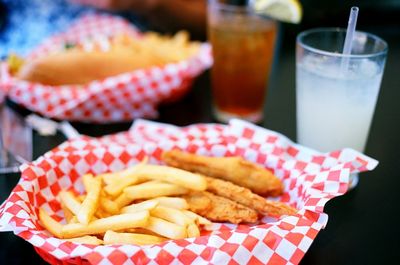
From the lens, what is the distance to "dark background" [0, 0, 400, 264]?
3.23 feet

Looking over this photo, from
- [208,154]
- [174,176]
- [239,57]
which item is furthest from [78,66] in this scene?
[174,176]

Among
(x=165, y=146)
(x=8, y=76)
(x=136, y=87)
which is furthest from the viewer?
(x=8, y=76)

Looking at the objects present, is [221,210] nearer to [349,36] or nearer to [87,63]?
[349,36]

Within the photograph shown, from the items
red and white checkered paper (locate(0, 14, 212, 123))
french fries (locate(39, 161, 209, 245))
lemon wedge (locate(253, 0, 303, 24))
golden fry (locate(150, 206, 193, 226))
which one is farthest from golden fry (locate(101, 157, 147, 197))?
lemon wedge (locate(253, 0, 303, 24))

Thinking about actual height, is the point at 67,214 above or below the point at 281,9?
below

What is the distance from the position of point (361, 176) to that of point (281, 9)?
53 centimetres

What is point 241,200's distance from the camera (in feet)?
3.26

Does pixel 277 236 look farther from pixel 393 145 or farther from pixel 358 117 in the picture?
pixel 393 145

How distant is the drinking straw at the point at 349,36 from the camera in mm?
1007

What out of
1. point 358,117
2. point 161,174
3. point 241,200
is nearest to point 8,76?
point 161,174

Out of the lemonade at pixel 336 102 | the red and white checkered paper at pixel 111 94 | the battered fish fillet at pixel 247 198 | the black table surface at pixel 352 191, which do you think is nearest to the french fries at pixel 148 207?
the battered fish fillet at pixel 247 198

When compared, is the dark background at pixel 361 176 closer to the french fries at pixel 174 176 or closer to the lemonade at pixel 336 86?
the lemonade at pixel 336 86

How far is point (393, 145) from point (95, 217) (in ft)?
3.14

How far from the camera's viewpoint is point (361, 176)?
4.16 ft
